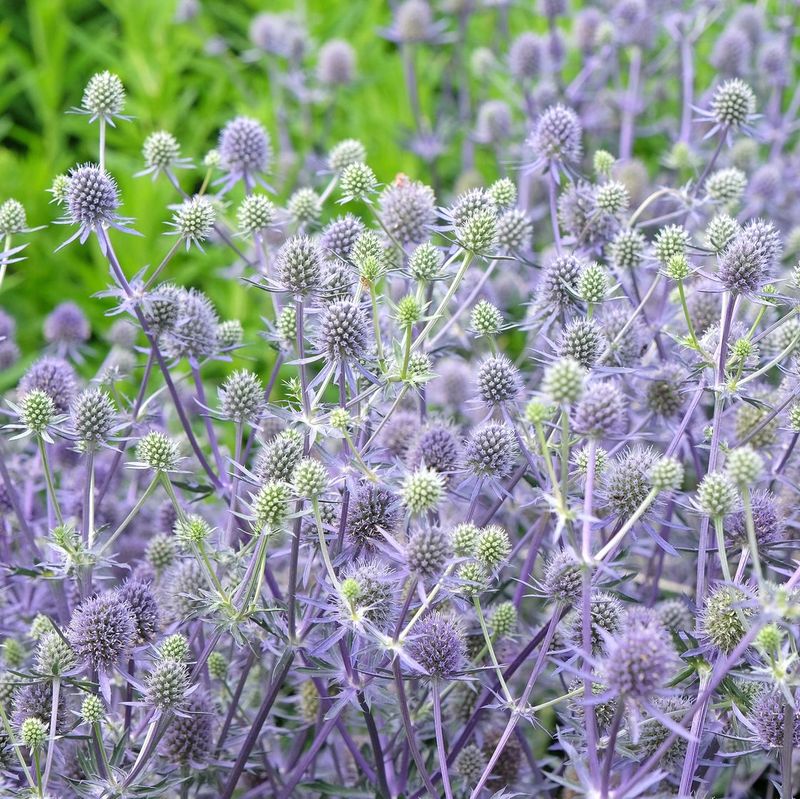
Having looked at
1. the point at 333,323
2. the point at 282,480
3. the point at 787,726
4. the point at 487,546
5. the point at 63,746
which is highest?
the point at 333,323

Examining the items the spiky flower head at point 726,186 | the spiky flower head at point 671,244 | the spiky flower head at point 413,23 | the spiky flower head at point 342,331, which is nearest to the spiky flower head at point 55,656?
the spiky flower head at point 342,331

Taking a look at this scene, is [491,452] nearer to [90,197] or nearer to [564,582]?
[564,582]

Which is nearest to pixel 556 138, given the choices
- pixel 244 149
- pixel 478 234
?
pixel 478 234

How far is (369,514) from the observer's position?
2.12 m

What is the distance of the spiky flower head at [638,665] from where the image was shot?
5.43ft

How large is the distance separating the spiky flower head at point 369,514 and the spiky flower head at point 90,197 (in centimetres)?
83

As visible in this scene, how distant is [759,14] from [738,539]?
3.26 m

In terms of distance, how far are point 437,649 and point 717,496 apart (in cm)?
60

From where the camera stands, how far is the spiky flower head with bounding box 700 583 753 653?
1.96 meters

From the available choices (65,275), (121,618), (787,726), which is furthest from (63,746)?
(65,275)

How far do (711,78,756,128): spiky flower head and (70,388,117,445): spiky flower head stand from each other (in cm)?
185

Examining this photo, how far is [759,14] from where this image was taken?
184 inches

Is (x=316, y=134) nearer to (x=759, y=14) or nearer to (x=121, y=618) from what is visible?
(x=759, y=14)

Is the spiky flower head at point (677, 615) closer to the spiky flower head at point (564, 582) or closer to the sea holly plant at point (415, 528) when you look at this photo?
the sea holly plant at point (415, 528)
